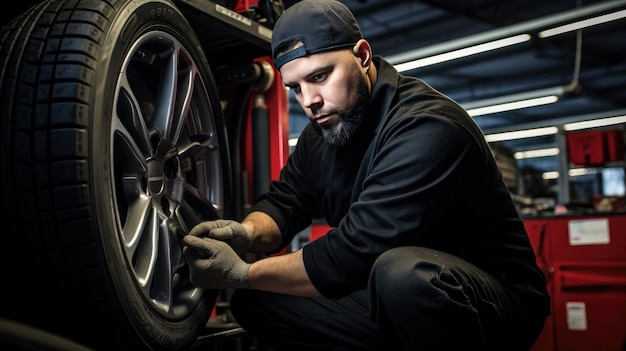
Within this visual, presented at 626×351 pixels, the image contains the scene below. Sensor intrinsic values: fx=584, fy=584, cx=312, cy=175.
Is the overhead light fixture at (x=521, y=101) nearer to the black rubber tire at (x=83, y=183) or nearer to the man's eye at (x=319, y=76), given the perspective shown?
the man's eye at (x=319, y=76)

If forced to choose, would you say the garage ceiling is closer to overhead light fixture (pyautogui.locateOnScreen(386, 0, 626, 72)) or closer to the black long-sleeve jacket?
overhead light fixture (pyautogui.locateOnScreen(386, 0, 626, 72))

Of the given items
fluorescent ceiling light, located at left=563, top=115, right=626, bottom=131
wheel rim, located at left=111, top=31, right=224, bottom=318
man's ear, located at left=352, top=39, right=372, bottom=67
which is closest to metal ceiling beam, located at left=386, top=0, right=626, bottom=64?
man's ear, located at left=352, top=39, right=372, bottom=67

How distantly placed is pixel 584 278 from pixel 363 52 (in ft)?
10.1

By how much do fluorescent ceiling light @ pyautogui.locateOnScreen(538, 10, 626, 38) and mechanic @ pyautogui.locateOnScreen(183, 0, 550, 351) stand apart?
12.6 ft

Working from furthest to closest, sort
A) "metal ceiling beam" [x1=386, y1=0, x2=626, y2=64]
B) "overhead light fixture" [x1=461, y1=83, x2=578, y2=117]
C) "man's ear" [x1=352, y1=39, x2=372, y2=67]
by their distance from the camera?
"overhead light fixture" [x1=461, y1=83, x2=578, y2=117] → "metal ceiling beam" [x1=386, y1=0, x2=626, y2=64] → "man's ear" [x1=352, y1=39, x2=372, y2=67]

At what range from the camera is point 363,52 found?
152 centimetres

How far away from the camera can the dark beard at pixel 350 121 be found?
149 cm

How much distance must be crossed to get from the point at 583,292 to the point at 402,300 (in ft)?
10.5

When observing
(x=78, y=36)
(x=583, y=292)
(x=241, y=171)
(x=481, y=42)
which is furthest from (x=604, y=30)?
(x=78, y=36)

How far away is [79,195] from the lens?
0.93 meters

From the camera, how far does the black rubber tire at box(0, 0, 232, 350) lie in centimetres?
93

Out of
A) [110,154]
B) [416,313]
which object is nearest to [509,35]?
[416,313]

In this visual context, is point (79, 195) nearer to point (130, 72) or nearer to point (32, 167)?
point (32, 167)

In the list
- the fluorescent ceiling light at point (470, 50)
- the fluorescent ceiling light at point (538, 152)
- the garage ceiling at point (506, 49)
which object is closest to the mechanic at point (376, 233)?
the garage ceiling at point (506, 49)
